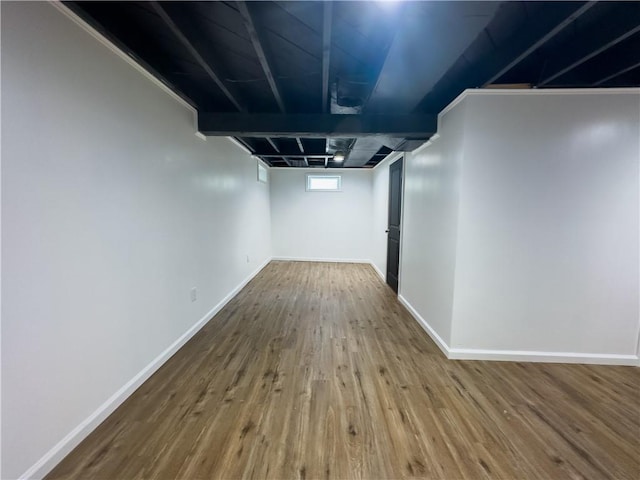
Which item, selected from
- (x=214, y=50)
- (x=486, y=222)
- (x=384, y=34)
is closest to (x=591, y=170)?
(x=486, y=222)

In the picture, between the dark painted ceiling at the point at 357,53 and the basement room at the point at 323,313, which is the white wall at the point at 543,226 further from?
the dark painted ceiling at the point at 357,53

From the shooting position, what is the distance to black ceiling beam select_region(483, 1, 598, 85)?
146 cm

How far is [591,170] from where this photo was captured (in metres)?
2.22

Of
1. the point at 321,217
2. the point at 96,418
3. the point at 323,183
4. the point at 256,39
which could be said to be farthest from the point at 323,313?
the point at 323,183

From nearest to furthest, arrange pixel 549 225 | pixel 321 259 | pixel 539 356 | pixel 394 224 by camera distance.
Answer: pixel 549 225, pixel 539 356, pixel 394 224, pixel 321 259

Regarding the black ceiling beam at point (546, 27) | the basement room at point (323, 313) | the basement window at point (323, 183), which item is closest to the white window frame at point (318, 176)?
the basement window at point (323, 183)

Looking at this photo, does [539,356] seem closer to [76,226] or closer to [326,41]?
[326,41]

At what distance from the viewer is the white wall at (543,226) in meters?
2.20

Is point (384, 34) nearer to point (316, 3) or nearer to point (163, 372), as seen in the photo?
point (316, 3)

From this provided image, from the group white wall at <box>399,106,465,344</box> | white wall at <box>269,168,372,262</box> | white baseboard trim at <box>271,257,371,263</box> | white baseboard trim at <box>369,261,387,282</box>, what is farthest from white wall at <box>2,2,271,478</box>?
white baseboard trim at <box>271,257,371,263</box>

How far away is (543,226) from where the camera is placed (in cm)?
229

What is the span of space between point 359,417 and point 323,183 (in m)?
5.75

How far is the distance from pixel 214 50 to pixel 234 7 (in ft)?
1.81

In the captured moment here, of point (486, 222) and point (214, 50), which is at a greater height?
point (214, 50)
